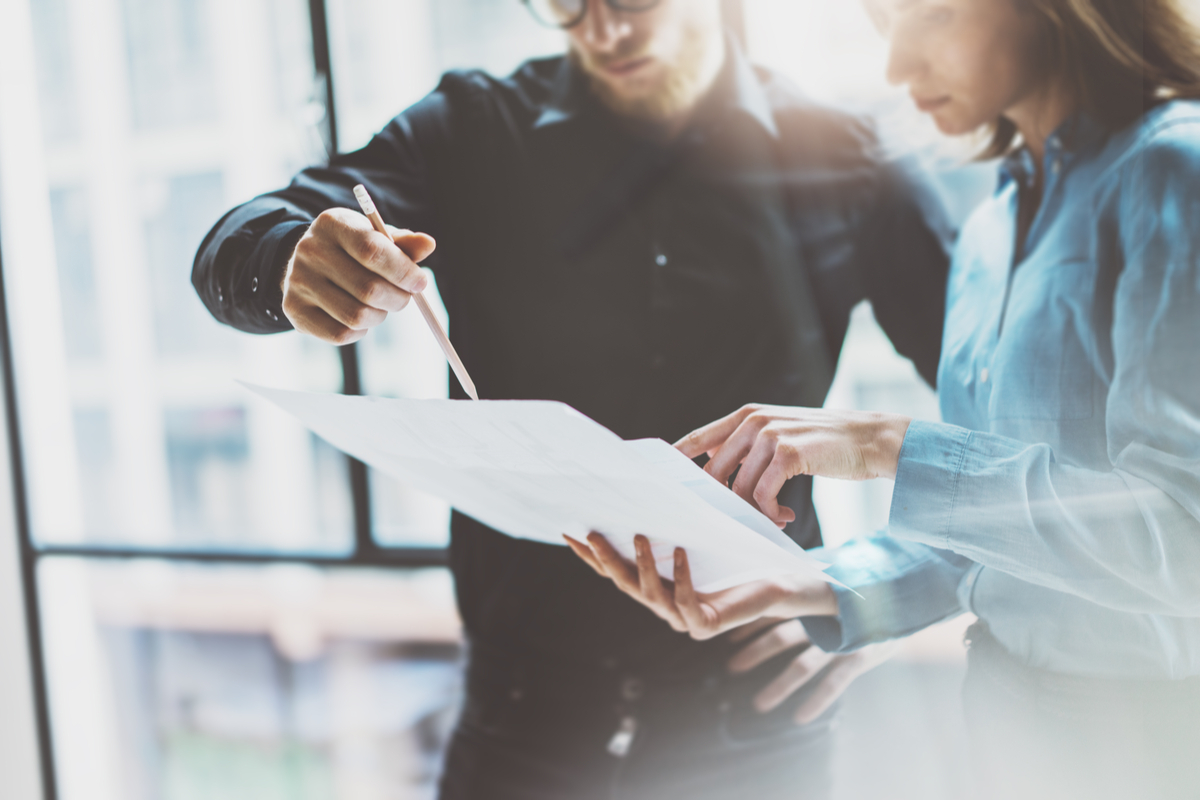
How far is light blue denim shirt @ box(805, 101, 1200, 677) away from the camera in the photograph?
473mm

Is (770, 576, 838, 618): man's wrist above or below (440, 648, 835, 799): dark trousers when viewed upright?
above

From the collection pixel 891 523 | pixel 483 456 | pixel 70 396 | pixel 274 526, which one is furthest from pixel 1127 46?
pixel 274 526

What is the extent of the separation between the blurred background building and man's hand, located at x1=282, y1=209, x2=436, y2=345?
67 cm

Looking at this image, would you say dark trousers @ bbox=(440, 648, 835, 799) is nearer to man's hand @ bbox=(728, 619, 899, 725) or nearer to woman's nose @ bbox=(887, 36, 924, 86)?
man's hand @ bbox=(728, 619, 899, 725)

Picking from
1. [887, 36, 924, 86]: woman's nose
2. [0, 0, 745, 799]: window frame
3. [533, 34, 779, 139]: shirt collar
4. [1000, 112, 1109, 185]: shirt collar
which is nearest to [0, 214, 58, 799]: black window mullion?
[0, 0, 745, 799]: window frame

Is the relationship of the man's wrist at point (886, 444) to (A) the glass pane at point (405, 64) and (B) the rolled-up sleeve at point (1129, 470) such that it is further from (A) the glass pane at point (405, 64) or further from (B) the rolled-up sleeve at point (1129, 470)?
(A) the glass pane at point (405, 64)

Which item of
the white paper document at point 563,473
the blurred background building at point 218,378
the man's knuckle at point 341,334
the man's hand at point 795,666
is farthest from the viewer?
the blurred background building at point 218,378

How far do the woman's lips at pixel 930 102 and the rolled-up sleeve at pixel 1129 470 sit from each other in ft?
0.57

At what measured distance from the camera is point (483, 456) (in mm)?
473

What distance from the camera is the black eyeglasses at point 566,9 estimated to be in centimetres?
83

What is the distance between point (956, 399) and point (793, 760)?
17.4 inches

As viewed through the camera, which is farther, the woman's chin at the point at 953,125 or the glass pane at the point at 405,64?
the glass pane at the point at 405,64

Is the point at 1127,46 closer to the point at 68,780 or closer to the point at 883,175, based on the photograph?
the point at 883,175

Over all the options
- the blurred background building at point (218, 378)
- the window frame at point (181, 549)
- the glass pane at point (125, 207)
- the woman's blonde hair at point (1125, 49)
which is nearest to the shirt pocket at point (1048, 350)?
the woman's blonde hair at point (1125, 49)
